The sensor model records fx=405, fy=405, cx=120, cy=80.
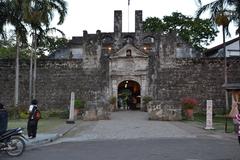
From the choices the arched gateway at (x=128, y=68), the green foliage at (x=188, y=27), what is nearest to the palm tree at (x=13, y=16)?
the arched gateway at (x=128, y=68)

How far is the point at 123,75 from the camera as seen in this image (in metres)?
31.2

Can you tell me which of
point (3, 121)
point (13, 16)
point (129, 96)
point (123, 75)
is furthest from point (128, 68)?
point (3, 121)

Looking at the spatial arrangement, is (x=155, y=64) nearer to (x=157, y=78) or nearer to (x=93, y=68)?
(x=157, y=78)

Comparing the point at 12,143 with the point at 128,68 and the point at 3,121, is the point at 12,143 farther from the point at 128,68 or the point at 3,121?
the point at 128,68

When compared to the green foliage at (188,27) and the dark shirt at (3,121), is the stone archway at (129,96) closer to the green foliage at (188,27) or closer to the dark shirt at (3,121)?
the green foliage at (188,27)

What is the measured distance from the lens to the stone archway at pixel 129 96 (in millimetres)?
33625

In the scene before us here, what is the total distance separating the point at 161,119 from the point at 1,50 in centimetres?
3028

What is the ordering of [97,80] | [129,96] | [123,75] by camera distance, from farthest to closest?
[129,96]
[123,75]
[97,80]

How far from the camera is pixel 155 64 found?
30.3m

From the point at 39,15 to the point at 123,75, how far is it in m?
8.82

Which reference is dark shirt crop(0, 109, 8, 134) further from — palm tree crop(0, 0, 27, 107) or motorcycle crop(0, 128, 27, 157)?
palm tree crop(0, 0, 27, 107)

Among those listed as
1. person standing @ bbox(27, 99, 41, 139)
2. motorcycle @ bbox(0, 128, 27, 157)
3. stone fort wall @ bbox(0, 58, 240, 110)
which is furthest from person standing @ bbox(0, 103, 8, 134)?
stone fort wall @ bbox(0, 58, 240, 110)

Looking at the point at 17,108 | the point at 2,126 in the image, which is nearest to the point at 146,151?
the point at 2,126

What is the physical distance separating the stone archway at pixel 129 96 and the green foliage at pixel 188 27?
13.9m
